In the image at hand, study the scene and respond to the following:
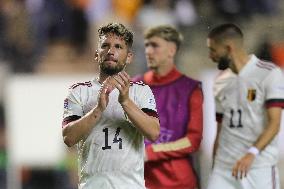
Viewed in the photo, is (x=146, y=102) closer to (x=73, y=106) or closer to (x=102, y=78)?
(x=102, y=78)

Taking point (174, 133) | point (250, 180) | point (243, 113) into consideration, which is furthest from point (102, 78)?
point (250, 180)

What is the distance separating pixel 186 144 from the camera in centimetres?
641

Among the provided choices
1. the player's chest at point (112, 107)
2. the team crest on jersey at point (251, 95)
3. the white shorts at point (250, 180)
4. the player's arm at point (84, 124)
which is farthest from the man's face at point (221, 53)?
the player's arm at point (84, 124)

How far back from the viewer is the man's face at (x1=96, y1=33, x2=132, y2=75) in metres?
4.93

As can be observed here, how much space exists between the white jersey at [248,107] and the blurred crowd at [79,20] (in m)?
3.80

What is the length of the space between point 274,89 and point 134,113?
1.76m

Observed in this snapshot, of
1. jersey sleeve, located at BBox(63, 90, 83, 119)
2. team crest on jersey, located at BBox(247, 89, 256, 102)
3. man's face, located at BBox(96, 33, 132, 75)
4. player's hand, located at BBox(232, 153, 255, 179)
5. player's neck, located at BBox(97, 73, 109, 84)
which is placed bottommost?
player's hand, located at BBox(232, 153, 255, 179)

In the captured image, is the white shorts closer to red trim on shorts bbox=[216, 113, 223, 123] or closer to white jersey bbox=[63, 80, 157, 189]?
red trim on shorts bbox=[216, 113, 223, 123]

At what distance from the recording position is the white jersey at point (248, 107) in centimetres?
637

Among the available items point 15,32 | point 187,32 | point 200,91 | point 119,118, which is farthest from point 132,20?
point 119,118

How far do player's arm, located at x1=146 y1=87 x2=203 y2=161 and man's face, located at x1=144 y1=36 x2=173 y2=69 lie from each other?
1.08 ft

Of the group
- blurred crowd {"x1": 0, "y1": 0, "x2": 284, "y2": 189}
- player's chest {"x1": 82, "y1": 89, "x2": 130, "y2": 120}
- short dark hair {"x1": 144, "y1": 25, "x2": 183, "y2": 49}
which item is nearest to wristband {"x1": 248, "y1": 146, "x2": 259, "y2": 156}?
short dark hair {"x1": 144, "y1": 25, "x2": 183, "y2": 49}

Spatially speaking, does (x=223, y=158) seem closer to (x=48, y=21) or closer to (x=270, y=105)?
(x=270, y=105)

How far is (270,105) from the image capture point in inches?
247
